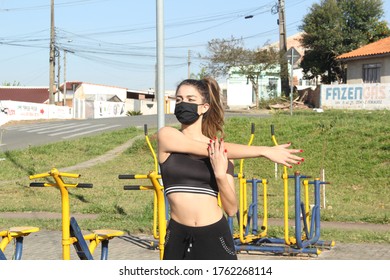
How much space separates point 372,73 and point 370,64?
1.69 feet

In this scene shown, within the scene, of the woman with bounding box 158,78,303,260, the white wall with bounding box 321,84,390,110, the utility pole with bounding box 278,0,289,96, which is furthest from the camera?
the utility pole with bounding box 278,0,289,96

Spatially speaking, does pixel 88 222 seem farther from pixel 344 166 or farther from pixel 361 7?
pixel 361 7

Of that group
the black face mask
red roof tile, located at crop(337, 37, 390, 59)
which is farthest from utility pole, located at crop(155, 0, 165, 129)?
red roof tile, located at crop(337, 37, 390, 59)

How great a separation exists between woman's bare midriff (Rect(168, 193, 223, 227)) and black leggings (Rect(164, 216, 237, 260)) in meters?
0.03

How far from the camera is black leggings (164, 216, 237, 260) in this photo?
154 inches

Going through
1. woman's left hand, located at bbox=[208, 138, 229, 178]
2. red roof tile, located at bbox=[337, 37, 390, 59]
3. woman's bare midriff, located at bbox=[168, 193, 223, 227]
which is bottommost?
woman's bare midriff, located at bbox=[168, 193, 223, 227]

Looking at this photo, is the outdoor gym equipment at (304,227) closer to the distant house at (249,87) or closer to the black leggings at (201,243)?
the black leggings at (201,243)

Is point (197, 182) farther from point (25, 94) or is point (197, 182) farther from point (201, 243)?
point (25, 94)

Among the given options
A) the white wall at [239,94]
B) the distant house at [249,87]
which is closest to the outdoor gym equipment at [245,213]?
the distant house at [249,87]

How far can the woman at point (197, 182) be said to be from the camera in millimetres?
3865

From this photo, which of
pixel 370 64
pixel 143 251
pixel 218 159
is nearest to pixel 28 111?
pixel 370 64

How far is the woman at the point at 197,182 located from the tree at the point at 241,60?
41144 mm

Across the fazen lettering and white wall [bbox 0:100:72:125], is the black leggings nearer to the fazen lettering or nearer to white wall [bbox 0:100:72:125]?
the fazen lettering

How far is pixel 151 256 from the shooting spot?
28.1 feet
